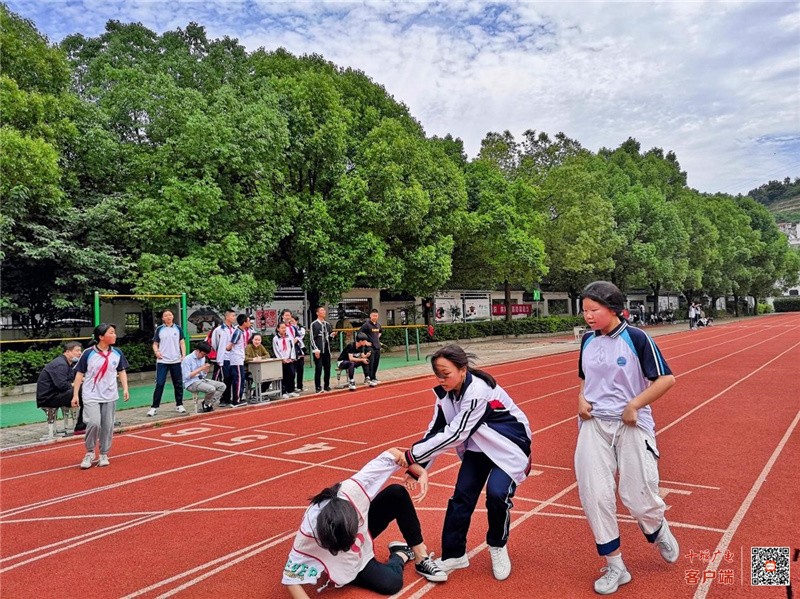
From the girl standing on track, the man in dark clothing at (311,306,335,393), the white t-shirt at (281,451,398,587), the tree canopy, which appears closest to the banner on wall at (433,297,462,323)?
the tree canopy

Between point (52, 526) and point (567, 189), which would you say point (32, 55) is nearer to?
point (52, 526)

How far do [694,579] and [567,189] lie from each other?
103 feet

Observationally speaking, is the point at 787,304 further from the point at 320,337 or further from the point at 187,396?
the point at 187,396

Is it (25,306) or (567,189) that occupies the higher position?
(567,189)

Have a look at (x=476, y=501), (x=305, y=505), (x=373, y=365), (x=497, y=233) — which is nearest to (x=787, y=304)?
(x=497, y=233)

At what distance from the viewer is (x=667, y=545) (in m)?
3.53

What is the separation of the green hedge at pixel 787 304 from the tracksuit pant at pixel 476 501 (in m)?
89.4

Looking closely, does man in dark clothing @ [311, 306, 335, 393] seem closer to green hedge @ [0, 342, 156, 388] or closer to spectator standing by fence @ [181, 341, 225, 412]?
spectator standing by fence @ [181, 341, 225, 412]

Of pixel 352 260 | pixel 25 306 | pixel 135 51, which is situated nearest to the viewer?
pixel 25 306

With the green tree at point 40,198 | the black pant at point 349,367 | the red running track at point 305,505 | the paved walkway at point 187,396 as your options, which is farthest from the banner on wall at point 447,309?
the red running track at point 305,505

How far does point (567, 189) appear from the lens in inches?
1296

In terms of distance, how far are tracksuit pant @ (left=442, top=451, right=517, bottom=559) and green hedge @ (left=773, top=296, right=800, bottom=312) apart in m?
89.4

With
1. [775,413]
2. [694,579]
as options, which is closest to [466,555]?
[694,579]

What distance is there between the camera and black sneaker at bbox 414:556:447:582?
3488 mm
